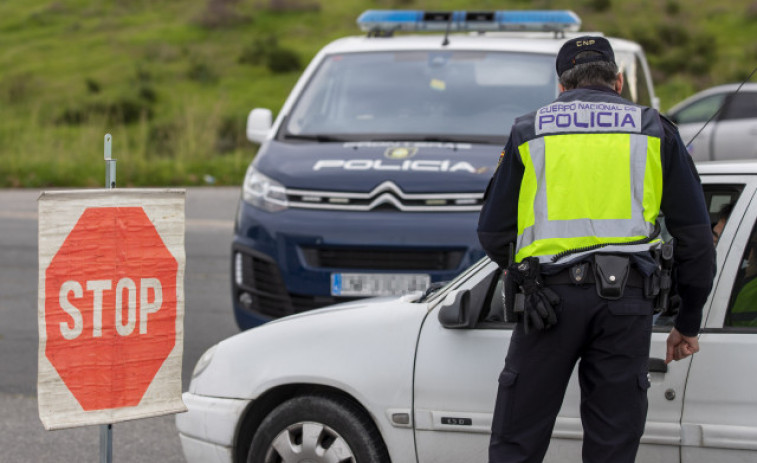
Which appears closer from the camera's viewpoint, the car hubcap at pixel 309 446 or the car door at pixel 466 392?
the car door at pixel 466 392

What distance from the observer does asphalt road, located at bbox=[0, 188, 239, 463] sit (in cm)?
570

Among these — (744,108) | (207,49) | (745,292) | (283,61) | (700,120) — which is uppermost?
(745,292)

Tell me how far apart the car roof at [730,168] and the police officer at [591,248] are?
0.57 meters

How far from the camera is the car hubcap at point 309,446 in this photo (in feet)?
Answer: 14.1

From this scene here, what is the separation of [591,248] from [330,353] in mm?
1215

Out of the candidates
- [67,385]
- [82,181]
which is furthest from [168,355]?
[82,181]

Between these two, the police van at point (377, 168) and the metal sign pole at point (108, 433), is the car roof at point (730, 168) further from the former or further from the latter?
the police van at point (377, 168)

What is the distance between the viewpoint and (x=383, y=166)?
6.69 m

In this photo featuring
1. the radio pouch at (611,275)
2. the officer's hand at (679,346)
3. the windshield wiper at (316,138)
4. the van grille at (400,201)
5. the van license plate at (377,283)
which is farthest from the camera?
the windshield wiper at (316,138)

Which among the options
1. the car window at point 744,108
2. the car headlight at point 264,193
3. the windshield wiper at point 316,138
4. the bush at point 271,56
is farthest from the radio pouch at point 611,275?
the bush at point 271,56

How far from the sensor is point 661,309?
144 inches

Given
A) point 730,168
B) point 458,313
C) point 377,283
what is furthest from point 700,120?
point 458,313

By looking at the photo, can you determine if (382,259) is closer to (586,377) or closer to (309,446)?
(309,446)

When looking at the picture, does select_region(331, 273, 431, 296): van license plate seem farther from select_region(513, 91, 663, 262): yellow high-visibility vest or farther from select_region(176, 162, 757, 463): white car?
select_region(513, 91, 663, 262): yellow high-visibility vest
